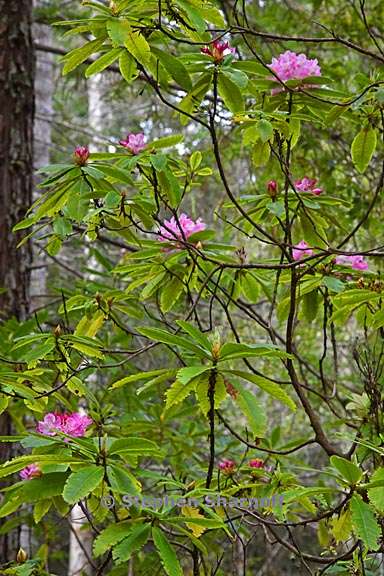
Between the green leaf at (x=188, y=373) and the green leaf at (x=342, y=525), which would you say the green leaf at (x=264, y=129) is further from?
the green leaf at (x=342, y=525)

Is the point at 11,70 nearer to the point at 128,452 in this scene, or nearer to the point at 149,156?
the point at 149,156

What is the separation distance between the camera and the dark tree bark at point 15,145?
8.13 ft

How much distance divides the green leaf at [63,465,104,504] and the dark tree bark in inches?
61.3

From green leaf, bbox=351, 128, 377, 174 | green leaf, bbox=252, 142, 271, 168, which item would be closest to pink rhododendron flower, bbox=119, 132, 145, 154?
green leaf, bbox=252, 142, 271, 168

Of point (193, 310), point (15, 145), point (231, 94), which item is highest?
point (15, 145)

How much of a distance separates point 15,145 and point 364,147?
58.0 inches

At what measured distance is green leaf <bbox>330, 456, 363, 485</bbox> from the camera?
0.98 meters

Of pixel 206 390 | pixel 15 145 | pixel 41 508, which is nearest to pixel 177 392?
pixel 206 390

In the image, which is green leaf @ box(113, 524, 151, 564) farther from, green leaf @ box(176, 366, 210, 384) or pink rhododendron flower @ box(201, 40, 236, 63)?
pink rhododendron flower @ box(201, 40, 236, 63)

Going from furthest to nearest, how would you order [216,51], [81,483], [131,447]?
[216,51] < [131,447] < [81,483]

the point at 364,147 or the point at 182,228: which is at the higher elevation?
the point at 364,147

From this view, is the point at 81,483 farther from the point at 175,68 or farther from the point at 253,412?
the point at 175,68

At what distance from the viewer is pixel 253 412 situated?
3.35 feet

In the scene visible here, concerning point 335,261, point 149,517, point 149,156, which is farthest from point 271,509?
point 149,156
